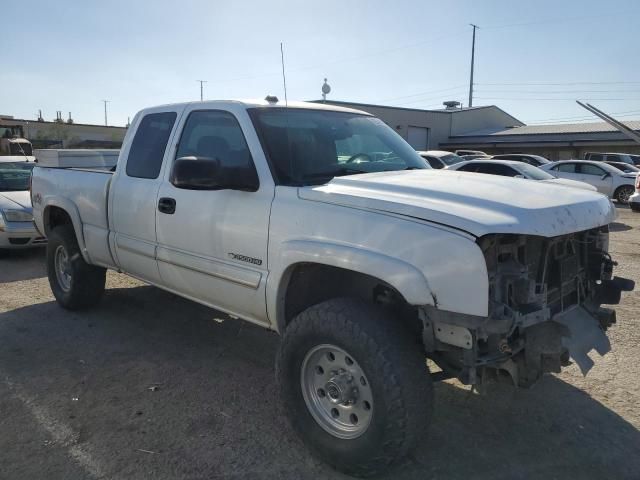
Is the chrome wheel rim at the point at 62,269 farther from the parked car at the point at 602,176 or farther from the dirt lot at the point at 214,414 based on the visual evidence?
the parked car at the point at 602,176

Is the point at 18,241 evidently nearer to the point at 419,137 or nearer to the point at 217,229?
the point at 217,229

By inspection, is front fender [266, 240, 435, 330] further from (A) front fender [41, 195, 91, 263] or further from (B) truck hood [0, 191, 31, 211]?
(B) truck hood [0, 191, 31, 211]

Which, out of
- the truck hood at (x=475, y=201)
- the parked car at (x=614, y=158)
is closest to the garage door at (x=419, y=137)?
the parked car at (x=614, y=158)

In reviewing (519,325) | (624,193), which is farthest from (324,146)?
(624,193)

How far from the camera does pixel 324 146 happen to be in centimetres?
368

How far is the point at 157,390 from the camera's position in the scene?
385cm

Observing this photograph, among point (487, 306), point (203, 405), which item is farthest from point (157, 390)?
point (487, 306)

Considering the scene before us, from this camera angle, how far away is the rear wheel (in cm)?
1709

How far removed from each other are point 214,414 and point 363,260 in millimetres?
1607

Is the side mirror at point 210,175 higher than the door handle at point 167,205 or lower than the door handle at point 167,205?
higher

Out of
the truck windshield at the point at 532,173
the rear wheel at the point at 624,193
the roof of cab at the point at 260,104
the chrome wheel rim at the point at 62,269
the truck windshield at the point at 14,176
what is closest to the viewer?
the roof of cab at the point at 260,104

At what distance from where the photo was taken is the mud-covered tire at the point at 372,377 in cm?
256

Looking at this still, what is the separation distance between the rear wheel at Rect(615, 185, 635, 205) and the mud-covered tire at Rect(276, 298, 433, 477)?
17.1m

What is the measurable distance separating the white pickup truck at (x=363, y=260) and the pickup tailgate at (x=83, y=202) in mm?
704
